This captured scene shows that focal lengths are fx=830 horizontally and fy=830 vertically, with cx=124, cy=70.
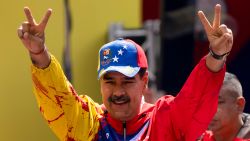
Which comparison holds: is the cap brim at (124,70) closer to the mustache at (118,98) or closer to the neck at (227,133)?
the mustache at (118,98)

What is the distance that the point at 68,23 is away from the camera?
637 centimetres

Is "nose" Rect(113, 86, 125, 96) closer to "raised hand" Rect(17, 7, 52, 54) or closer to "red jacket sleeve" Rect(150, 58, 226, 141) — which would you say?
"red jacket sleeve" Rect(150, 58, 226, 141)

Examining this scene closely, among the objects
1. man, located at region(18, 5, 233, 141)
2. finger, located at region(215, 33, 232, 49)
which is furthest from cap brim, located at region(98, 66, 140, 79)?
finger, located at region(215, 33, 232, 49)

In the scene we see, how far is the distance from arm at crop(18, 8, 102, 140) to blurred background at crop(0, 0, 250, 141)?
113 inches

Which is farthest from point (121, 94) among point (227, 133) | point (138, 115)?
point (227, 133)

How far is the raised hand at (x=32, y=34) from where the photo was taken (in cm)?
316

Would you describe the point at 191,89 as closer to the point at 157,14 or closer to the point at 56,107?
the point at 56,107

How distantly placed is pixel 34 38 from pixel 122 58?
389mm

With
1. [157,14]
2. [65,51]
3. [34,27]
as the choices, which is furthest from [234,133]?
[157,14]

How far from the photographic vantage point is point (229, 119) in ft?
12.5

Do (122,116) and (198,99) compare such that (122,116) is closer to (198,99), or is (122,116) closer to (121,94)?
(121,94)

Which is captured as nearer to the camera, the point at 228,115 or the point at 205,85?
the point at 205,85

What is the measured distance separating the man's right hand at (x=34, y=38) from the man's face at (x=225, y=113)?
0.94 metres

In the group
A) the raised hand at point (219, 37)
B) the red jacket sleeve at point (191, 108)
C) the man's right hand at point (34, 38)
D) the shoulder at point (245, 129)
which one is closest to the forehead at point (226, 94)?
the shoulder at point (245, 129)
